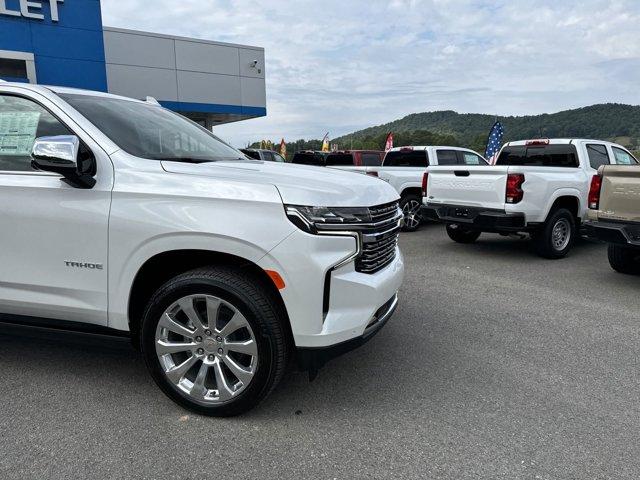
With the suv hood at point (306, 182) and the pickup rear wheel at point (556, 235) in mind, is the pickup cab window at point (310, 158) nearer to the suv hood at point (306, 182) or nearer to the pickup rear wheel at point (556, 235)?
the pickup rear wheel at point (556, 235)

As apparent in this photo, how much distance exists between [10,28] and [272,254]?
18.9 metres

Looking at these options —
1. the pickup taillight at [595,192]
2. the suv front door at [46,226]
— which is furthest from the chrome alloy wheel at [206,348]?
the pickup taillight at [595,192]

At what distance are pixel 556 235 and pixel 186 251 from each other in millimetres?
6540

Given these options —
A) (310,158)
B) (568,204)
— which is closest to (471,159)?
(568,204)

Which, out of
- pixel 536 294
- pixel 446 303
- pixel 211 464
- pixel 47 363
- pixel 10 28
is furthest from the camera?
pixel 10 28

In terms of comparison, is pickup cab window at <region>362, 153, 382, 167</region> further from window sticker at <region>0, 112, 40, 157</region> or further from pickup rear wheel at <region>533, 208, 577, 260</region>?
window sticker at <region>0, 112, 40, 157</region>

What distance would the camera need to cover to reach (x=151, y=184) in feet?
9.16

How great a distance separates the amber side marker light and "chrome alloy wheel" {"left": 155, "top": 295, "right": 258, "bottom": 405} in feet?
0.92

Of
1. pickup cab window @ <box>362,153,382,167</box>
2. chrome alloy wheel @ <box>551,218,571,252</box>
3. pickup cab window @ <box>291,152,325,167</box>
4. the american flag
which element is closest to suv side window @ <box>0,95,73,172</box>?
chrome alloy wheel @ <box>551,218,571,252</box>

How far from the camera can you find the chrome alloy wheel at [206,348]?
2.78m

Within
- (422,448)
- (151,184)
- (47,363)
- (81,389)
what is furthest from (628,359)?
(47,363)

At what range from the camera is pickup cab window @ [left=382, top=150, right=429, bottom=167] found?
11.2 meters

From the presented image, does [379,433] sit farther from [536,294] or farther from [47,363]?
[536,294]

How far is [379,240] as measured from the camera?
292 centimetres
